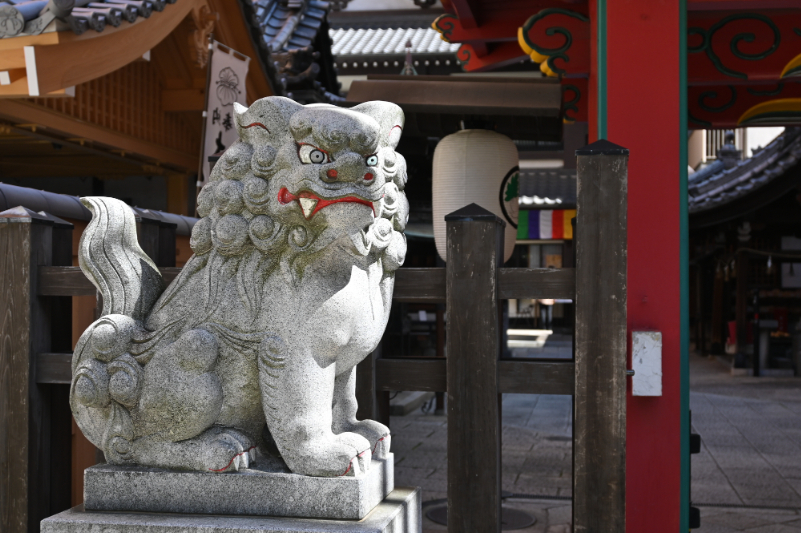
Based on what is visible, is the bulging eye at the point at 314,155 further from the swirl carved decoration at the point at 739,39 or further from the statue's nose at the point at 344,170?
the swirl carved decoration at the point at 739,39

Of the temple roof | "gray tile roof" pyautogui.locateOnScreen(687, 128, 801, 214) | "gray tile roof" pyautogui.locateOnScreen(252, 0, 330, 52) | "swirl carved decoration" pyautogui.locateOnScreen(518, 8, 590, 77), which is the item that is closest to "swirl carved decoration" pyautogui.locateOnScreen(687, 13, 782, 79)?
"swirl carved decoration" pyautogui.locateOnScreen(518, 8, 590, 77)

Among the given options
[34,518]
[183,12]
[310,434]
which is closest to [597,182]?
[310,434]

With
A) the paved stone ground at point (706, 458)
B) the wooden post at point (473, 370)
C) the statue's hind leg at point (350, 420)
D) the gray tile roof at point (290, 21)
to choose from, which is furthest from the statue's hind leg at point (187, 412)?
the gray tile roof at point (290, 21)

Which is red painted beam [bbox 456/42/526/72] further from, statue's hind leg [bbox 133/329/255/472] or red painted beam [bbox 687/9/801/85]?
statue's hind leg [bbox 133/329/255/472]

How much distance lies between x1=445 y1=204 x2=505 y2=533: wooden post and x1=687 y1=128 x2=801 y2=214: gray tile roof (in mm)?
10529

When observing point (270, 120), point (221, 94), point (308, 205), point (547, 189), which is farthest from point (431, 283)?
point (547, 189)

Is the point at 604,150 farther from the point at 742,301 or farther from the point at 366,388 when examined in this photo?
the point at 742,301

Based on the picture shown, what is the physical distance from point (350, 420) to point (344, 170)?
33.6 inches

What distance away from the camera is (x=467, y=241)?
2602 mm

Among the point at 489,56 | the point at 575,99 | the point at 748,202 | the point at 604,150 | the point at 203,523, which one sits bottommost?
the point at 203,523

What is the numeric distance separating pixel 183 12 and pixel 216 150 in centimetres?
116

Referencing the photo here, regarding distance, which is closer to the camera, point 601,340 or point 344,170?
point 344,170

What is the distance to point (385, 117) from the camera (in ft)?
7.58

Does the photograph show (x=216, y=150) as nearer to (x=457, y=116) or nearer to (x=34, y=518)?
(x=457, y=116)
